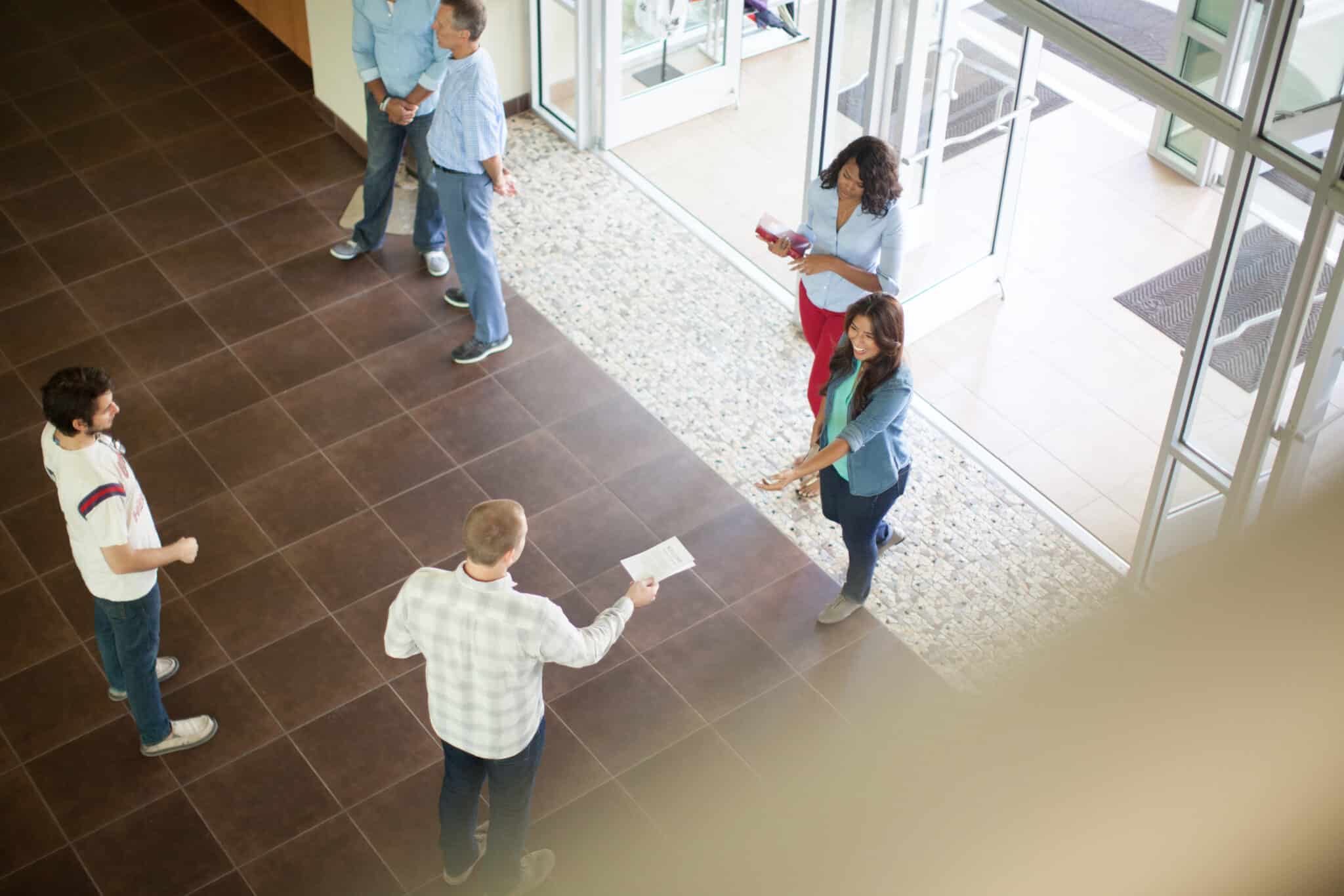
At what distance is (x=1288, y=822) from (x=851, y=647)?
4.76 meters

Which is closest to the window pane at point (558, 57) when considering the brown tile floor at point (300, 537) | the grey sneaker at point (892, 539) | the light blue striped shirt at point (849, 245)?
the brown tile floor at point (300, 537)

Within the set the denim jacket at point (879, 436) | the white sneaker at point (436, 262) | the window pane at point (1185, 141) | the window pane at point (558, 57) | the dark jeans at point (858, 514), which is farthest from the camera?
the window pane at point (1185, 141)

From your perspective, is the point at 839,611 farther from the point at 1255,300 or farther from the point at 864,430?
the point at 1255,300

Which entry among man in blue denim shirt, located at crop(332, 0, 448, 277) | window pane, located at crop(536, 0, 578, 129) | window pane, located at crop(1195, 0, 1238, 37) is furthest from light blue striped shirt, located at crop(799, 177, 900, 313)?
window pane, located at crop(1195, 0, 1238, 37)

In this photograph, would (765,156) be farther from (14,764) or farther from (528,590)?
(14,764)

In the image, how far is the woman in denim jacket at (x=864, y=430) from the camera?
4195 mm

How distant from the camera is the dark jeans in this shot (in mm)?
4547

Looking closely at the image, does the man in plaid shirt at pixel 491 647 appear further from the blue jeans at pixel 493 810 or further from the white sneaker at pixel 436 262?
the white sneaker at pixel 436 262

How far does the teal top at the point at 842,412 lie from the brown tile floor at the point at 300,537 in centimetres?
77

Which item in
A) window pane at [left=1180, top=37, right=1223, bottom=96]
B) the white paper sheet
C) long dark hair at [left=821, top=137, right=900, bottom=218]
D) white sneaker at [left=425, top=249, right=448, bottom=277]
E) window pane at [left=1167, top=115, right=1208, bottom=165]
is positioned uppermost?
long dark hair at [left=821, top=137, right=900, bottom=218]

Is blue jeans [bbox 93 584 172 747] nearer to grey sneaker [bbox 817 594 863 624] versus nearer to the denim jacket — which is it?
the denim jacket

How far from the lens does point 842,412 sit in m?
4.45

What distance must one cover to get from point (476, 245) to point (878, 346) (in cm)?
215

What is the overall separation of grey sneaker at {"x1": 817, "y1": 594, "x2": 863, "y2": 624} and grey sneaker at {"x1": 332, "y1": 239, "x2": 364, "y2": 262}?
3077 millimetres
